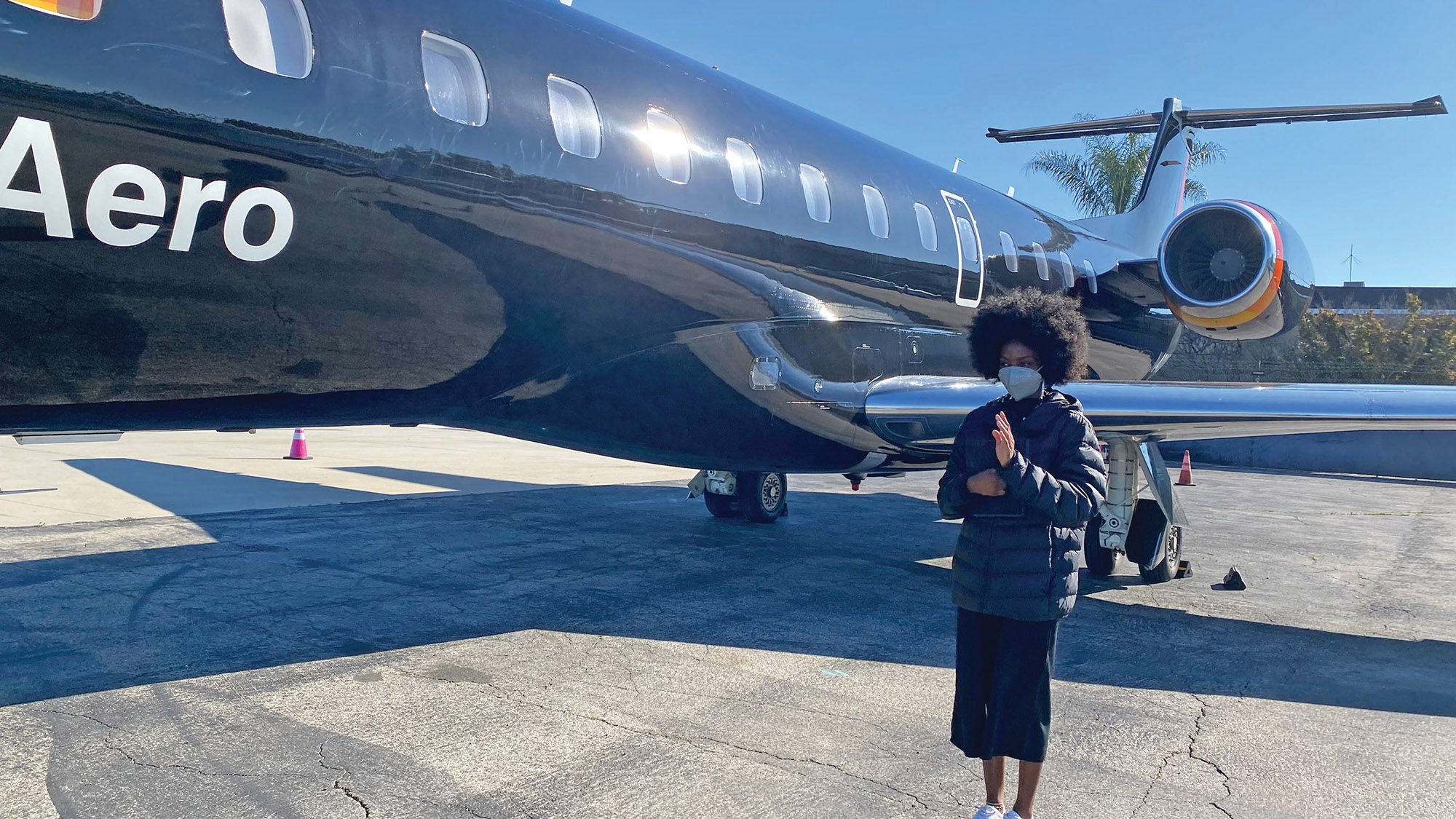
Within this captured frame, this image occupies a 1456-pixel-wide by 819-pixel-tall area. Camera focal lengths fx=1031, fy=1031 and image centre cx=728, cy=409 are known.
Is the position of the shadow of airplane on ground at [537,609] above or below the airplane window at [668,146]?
below

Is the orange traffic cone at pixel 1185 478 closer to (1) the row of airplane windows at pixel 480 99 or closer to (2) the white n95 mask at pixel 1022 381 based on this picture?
(1) the row of airplane windows at pixel 480 99

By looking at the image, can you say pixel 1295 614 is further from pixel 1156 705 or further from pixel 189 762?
pixel 189 762

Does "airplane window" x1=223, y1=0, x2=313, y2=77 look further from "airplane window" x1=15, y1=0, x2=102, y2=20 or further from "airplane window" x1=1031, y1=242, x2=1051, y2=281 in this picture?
"airplane window" x1=1031, y1=242, x2=1051, y2=281

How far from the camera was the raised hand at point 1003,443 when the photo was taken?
3.06 m

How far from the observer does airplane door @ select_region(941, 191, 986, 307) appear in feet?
30.1

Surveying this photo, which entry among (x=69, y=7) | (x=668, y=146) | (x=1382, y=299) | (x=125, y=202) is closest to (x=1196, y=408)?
(x=668, y=146)

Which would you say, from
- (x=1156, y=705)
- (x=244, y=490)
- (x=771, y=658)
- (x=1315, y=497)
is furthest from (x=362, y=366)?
(x=1315, y=497)

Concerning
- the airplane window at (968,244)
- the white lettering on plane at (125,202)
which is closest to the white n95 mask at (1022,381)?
the white lettering on plane at (125,202)

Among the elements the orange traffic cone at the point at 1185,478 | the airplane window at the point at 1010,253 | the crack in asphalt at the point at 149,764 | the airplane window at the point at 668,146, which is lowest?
the crack in asphalt at the point at 149,764

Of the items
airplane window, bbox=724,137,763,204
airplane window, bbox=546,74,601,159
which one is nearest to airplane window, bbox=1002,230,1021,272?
airplane window, bbox=724,137,763,204

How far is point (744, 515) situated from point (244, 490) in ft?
18.5

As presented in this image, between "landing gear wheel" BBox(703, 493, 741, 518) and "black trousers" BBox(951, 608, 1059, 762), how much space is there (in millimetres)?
7702

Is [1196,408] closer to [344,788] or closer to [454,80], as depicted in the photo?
[454,80]

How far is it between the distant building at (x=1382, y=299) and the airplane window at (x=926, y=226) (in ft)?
94.8
